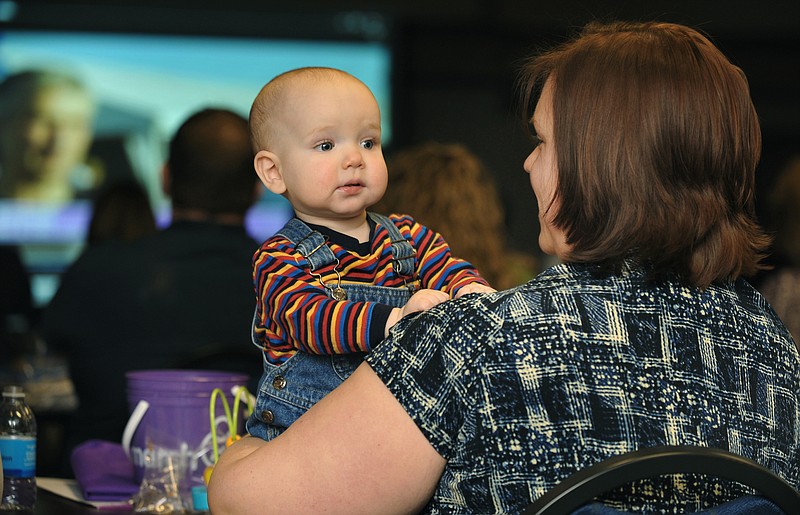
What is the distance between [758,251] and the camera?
5.10 ft

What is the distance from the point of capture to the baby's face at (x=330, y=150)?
1729mm

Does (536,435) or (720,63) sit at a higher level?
(720,63)

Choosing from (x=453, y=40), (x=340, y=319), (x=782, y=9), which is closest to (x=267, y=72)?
(x=453, y=40)

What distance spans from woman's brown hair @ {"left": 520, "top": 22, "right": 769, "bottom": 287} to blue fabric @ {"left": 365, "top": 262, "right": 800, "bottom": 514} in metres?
0.06

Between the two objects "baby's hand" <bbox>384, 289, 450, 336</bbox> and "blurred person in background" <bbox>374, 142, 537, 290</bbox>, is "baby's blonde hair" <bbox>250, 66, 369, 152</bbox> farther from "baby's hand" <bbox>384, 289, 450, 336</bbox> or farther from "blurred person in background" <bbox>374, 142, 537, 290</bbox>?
"blurred person in background" <bbox>374, 142, 537, 290</bbox>

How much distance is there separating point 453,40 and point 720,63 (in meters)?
5.65

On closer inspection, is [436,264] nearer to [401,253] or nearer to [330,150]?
[401,253]

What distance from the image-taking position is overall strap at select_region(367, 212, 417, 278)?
1.79m

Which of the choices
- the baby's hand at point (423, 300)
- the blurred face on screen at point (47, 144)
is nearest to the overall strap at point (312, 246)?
the baby's hand at point (423, 300)

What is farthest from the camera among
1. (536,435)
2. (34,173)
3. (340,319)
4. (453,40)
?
(453,40)

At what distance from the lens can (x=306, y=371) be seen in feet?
5.57

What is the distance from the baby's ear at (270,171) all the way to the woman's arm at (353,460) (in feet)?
1.65

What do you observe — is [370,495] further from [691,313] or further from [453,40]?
[453,40]

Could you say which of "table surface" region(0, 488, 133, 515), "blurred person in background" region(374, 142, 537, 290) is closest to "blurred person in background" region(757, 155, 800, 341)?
"blurred person in background" region(374, 142, 537, 290)
